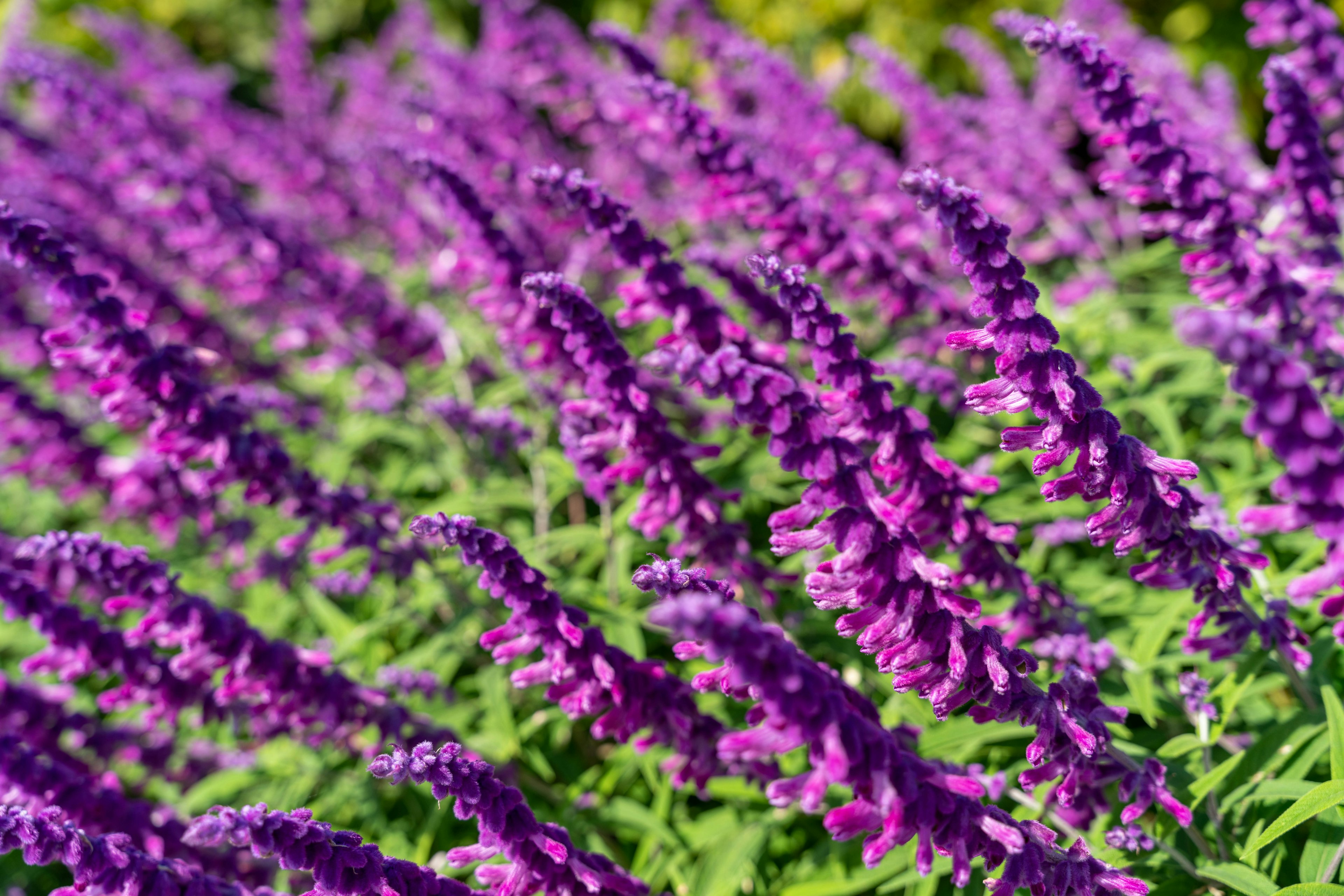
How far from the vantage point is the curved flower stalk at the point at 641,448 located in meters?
2.65

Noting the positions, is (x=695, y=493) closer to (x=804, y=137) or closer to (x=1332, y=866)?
(x=1332, y=866)

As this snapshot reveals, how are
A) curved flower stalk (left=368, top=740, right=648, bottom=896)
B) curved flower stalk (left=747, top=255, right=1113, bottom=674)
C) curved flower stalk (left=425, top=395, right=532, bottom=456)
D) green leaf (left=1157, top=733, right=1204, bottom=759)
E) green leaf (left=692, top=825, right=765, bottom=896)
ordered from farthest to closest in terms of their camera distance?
1. curved flower stalk (left=425, top=395, right=532, bottom=456)
2. green leaf (left=692, top=825, right=765, bottom=896)
3. green leaf (left=1157, top=733, right=1204, bottom=759)
4. curved flower stalk (left=747, top=255, right=1113, bottom=674)
5. curved flower stalk (left=368, top=740, right=648, bottom=896)

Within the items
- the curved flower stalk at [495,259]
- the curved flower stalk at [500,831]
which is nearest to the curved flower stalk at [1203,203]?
the curved flower stalk at [495,259]

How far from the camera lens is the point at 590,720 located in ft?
14.7

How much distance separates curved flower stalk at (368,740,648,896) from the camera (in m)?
2.17

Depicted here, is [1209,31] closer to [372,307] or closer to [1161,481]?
[372,307]

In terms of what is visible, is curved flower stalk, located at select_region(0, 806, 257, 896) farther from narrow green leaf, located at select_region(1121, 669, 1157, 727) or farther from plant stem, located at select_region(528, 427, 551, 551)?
narrow green leaf, located at select_region(1121, 669, 1157, 727)

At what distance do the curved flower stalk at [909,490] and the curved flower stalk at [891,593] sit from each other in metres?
0.03

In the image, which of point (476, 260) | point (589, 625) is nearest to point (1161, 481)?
point (589, 625)

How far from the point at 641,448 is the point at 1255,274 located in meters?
2.22

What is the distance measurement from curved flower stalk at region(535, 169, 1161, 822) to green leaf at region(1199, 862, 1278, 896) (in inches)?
12.2

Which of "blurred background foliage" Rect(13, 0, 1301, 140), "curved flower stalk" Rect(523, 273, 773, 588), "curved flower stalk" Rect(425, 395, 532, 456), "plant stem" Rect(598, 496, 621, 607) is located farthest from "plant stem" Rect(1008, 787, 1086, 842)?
"blurred background foliage" Rect(13, 0, 1301, 140)

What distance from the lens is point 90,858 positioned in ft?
7.52

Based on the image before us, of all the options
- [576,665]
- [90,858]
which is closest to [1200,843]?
[576,665]
